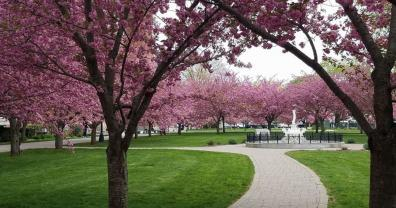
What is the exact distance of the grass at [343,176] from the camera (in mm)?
11117

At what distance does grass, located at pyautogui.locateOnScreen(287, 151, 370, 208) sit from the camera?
36.5 ft

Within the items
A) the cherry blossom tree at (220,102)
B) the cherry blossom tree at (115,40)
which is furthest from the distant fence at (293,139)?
the cherry blossom tree at (115,40)

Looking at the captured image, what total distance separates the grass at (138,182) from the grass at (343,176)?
2224 mm

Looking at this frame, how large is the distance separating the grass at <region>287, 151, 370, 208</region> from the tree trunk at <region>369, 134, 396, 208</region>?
3.71 metres

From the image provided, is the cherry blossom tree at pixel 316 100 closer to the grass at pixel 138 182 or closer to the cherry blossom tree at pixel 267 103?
the cherry blossom tree at pixel 267 103

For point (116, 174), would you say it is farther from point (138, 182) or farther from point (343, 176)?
point (343, 176)

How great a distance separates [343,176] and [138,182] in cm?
612

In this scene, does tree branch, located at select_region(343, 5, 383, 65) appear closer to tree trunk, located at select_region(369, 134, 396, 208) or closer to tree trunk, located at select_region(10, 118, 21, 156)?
tree trunk, located at select_region(369, 134, 396, 208)

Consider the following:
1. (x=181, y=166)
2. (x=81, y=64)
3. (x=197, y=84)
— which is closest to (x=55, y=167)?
(x=181, y=166)

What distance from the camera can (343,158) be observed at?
71.1 feet

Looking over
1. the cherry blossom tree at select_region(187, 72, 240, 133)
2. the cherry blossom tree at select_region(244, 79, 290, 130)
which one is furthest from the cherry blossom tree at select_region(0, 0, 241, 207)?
the cherry blossom tree at select_region(244, 79, 290, 130)

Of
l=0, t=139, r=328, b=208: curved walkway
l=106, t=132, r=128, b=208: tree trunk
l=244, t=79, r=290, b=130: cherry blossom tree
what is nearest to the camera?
l=106, t=132, r=128, b=208: tree trunk

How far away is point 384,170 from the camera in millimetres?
6676

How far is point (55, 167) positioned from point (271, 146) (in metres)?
14.3
